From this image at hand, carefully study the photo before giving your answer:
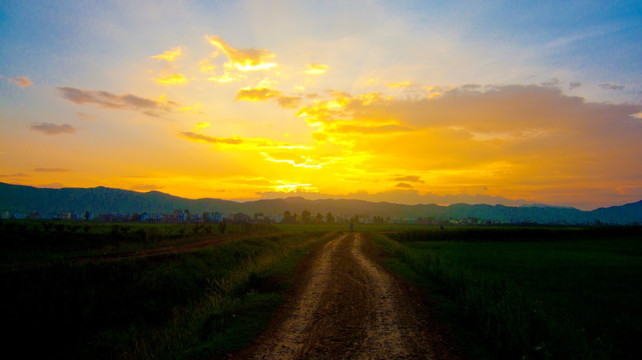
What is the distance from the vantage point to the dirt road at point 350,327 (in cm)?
784

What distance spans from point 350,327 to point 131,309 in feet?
47.8

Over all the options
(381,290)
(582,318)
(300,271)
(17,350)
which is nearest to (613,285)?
(582,318)

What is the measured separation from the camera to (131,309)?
1897 cm

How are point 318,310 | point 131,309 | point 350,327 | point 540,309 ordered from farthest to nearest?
point 131,309 → point 318,310 → point 540,309 → point 350,327

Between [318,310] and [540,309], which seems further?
[318,310]

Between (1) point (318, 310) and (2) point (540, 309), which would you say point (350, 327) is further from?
(2) point (540, 309)

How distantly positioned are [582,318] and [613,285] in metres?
9.45

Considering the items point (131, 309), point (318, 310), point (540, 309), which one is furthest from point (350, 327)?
point (131, 309)

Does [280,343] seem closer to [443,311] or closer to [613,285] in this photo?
[443,311]

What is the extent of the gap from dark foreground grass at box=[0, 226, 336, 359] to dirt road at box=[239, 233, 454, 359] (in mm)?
871

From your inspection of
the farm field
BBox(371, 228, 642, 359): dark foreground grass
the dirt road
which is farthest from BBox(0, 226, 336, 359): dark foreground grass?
BBox(371, 228, 642, 359): dark foreground grass

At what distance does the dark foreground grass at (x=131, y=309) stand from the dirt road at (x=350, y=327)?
871 millimetres

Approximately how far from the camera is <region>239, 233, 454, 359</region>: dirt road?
308 inches

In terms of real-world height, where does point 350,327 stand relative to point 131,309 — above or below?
above
